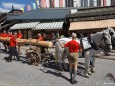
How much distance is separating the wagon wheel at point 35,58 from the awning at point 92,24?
1093cm

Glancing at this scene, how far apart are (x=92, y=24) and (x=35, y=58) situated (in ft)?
38.6

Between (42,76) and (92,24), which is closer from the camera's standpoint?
(42,76)

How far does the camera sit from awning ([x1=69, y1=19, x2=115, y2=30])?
71.7 ft

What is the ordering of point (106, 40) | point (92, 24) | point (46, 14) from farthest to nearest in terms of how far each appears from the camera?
point (46, 14) → point (92, 24) → point (106, 40)

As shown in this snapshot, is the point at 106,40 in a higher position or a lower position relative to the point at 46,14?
lower

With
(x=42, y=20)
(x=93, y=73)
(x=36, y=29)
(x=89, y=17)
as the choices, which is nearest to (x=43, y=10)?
(x=42, y=20)

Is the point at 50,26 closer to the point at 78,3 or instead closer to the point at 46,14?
the point at 46,14

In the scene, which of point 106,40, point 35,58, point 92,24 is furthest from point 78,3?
point 106,40

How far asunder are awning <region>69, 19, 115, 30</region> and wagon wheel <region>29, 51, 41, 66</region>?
35.9ft

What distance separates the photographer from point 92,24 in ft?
74.9

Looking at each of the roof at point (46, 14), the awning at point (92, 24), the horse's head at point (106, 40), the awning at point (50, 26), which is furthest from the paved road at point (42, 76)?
the roof at point (46, 14)

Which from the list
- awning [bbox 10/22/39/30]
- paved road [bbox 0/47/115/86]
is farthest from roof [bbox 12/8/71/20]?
paved road [bbox 0/47/115/86]

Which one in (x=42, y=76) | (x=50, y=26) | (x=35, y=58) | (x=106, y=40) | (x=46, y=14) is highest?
(x=46, y=14)

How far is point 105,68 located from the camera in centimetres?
1156
